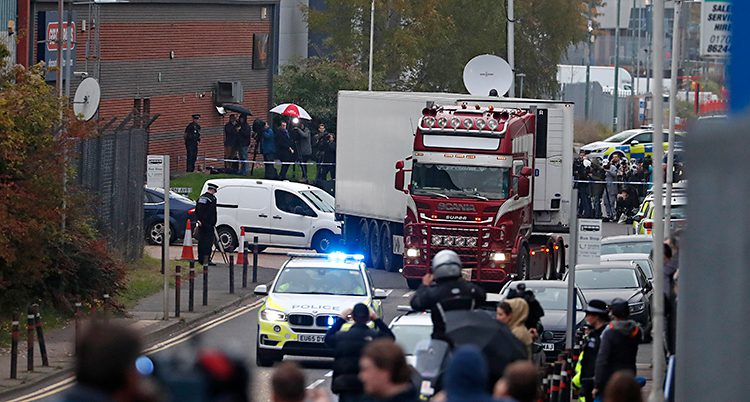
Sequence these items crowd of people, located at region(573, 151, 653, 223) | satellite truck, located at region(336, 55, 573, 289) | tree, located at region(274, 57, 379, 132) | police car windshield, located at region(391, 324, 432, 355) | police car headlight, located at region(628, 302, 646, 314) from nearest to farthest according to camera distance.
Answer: police car windshield, located at region(391, 324, 432, 355) → police car headlight, located at region(628, 302, 646, 314) → satellite truck, located at region(336, 55, 573, 289) → crowd of people, located at region(573, 151, 653, 223) → tree, located at region(274, 57, 379, 132)

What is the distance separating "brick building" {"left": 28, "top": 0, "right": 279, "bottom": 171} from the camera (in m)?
47.8

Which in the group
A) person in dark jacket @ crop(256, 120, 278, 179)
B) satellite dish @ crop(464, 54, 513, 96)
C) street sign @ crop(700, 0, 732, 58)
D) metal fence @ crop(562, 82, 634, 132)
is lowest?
person in dark jacket @ crop(256, 120, 278, 179)

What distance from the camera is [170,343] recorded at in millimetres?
24688

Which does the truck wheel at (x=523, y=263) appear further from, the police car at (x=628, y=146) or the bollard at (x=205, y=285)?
the police car at (x=628, y=146)

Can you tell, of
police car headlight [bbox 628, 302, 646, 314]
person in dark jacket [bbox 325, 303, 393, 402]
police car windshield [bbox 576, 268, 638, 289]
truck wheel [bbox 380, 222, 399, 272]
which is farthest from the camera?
truck wheel [bbox 380, 222, 399, 272]

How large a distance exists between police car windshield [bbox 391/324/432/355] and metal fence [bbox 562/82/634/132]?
82.2 meters

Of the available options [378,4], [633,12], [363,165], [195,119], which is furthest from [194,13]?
[633,12]

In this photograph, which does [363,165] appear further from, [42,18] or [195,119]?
[195,119]

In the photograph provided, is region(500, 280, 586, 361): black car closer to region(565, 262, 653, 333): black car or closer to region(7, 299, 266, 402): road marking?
region(565, 262, 653, 333): black car

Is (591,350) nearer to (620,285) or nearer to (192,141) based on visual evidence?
(620,285)

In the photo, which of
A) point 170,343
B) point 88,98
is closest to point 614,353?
point 170,343

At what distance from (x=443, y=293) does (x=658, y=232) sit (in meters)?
3.99

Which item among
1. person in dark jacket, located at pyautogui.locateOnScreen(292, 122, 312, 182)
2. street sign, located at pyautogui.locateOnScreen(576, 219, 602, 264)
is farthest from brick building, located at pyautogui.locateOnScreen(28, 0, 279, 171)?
street sign, located at pyautogui.locateOnScreen(576, 219, 602, 264)

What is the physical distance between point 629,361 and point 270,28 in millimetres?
46197
